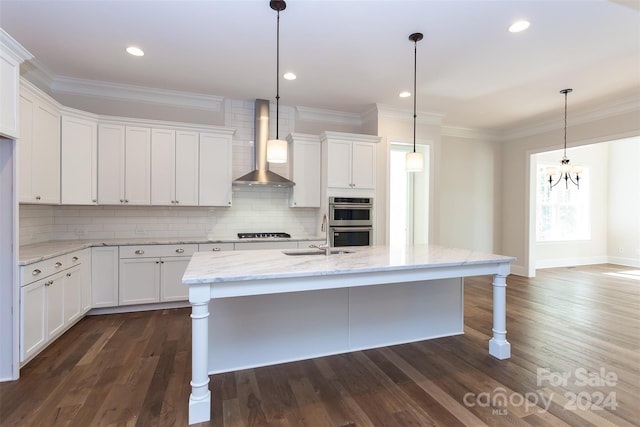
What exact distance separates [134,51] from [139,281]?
2.63 meters

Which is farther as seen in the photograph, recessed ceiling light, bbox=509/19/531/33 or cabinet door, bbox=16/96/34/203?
cabinet door, bbox=16/96/34/203

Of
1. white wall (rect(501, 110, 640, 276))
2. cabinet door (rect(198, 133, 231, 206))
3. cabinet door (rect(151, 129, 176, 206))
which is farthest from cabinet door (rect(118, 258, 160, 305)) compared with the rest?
white wall (rect(501, 110, 640, 276))

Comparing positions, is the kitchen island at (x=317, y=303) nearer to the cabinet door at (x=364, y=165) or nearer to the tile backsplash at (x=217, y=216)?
the cabinet door at (x=364, y=165)

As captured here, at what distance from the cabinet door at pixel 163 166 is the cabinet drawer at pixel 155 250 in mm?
612

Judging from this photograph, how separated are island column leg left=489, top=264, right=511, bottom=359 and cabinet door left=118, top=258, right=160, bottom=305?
150 inches

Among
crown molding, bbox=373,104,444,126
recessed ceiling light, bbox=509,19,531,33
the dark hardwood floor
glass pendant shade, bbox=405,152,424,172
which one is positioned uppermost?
recessed ceiling light, bbox=509,19,531,33

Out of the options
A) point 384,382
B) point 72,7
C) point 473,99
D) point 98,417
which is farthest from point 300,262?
point 473,99

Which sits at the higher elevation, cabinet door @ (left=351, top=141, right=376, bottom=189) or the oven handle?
cabinet door @ (left=351, top=141, right=376, bottom=189)

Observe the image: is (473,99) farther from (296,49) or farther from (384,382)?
(384,382)

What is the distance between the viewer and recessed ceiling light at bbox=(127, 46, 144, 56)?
10.5 ft

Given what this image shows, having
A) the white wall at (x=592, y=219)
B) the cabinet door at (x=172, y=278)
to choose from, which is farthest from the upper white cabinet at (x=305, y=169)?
the white wall at (x=592, y=219)

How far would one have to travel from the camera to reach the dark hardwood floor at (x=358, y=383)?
6.61ft

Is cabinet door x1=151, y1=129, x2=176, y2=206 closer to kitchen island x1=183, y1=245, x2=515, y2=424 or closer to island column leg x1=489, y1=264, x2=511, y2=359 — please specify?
kitchen island x1=183, y1=245, x2=515, y2=424

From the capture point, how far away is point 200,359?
1978 mm
